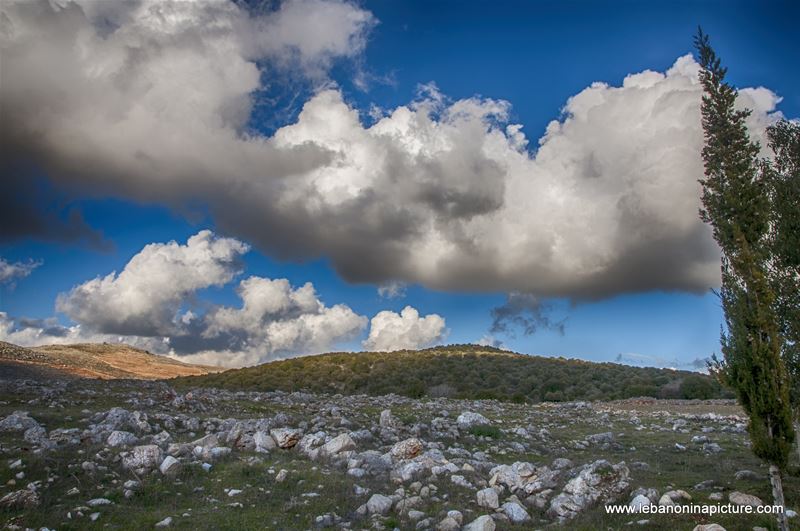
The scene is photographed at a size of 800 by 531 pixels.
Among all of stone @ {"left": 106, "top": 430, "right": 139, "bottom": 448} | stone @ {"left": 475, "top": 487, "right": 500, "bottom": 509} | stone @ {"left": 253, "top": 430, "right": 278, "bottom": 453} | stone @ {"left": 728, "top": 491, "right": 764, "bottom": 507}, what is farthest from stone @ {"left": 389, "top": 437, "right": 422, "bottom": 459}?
stone @ {"left": 728, "top": 491, "right": 764, "bottom": 507}

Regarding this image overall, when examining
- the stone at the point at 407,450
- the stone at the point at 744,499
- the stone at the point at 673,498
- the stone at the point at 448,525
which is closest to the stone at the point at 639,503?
the stone at the point at 673,498

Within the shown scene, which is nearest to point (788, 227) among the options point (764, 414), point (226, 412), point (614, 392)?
point (764, 414)

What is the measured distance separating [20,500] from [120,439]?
4.34 metres

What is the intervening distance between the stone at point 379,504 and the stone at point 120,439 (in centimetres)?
829

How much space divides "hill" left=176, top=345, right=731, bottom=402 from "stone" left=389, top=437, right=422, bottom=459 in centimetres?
3506

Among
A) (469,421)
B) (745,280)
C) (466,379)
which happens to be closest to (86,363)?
(466,379)

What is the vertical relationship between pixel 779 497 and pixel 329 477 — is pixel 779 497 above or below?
above

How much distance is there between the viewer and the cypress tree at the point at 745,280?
38.4ft

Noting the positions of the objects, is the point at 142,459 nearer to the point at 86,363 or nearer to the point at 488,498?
the point at 488,498

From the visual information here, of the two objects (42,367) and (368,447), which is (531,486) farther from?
(42,367)

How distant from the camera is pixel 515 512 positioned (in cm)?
1124

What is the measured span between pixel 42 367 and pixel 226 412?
45121mm

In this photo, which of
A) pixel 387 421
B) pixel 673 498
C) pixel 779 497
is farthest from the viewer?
pixel 387 421

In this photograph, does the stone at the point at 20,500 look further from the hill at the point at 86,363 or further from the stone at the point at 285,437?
the hill at the point at 86,363
